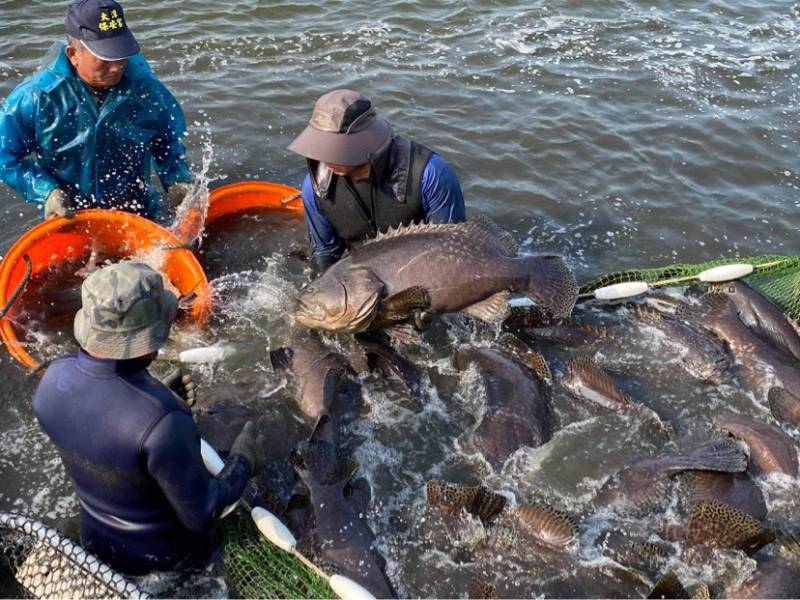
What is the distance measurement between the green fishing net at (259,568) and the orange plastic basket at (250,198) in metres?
3.45

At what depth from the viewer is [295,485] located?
14.8 ft

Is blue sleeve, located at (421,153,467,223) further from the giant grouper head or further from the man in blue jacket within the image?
the man in blue jacket

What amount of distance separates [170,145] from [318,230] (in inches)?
65.5

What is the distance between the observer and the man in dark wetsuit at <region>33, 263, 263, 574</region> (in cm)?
290

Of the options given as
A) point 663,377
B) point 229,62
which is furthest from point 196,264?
point 229,62

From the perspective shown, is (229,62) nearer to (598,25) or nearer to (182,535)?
→ (598,25)

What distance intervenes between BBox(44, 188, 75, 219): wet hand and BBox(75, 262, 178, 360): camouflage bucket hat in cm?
266

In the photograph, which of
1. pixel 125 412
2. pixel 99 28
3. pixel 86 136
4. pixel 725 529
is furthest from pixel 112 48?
pixel 725 529

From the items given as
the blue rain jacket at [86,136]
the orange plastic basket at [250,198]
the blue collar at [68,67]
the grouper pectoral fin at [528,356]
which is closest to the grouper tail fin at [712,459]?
the grouper pectoral fin at [528,356]

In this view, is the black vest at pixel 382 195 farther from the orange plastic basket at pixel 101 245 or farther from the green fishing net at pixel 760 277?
the green fishing net at pixel 760 277

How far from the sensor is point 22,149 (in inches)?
216

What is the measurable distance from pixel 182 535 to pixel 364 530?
3.41 feet

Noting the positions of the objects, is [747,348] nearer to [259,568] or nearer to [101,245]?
[259,568]

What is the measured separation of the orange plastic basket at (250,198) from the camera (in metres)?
6.48
